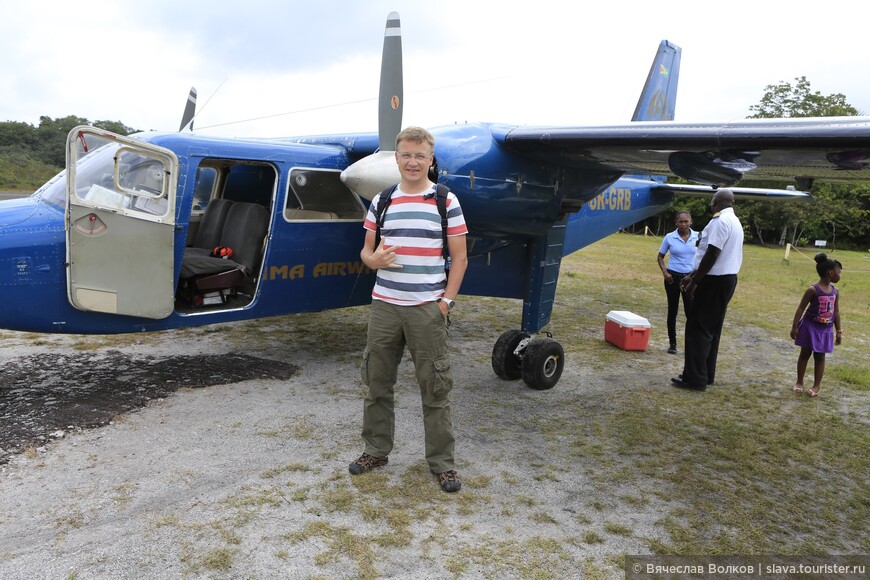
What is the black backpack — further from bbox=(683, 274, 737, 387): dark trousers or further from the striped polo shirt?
bbox=(683, 274, 737, 387): dark trousers

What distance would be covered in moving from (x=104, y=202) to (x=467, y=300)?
283 inches

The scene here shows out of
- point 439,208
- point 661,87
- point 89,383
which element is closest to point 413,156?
point 439,208

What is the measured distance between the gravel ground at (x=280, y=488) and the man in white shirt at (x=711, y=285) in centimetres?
99

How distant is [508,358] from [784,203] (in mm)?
35623

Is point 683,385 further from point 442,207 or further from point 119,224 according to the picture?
point 119,224

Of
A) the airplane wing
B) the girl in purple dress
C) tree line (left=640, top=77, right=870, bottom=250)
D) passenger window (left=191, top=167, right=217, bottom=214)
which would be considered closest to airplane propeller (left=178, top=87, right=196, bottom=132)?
passenger window (left=191, top=167, right=217, bottom=214)

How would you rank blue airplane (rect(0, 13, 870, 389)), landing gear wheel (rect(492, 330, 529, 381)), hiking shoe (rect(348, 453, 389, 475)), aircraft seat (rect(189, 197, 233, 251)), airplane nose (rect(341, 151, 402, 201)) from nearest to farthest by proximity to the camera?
hiking shoe (rect(348, 453, 389, 475)) → blue airplane (rect(0, 13, 870, 389)) → airplane nose (rect(341, 151, 402, 201)) → landing gear wheel (rect(492, 330, 529, 381)) → aircraft seat (rect(189, 197, 233, 251))

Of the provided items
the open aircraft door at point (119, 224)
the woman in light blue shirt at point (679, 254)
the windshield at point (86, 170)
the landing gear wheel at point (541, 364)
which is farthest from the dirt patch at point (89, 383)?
Result: the woman in light blue shirt at point (679, 254)

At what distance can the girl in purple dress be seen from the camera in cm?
570

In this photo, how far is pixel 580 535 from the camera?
324 cm

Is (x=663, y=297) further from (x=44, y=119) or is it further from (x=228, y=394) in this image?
(x=44, y=119)

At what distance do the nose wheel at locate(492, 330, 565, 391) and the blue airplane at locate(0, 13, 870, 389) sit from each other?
0.02 metres

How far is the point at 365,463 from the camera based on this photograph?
3809 millimetres

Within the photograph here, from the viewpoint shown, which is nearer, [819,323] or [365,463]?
[365,463]
